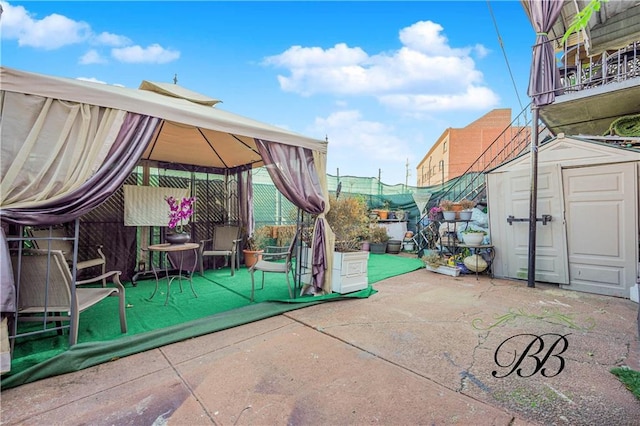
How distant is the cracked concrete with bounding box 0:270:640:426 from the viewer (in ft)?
5.05

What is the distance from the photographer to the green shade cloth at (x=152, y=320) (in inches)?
78.4

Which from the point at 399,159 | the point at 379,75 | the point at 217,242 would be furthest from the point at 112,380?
the point at 399,159

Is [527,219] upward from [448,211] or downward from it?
downward

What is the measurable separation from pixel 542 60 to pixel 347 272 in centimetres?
430

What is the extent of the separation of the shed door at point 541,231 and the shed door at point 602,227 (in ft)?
0.36

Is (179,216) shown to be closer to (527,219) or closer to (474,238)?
(474,238)

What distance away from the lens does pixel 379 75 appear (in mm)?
7266

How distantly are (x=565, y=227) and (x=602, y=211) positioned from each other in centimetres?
46

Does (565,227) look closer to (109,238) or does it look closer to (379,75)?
(379,75)

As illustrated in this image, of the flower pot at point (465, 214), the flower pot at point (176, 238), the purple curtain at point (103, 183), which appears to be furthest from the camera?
the flower pot at point (465, 214)

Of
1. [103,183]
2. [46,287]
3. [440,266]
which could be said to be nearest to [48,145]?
[103,183]

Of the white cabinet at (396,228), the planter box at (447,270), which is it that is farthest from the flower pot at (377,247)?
the planter box at (447,270)

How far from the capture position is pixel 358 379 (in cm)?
189

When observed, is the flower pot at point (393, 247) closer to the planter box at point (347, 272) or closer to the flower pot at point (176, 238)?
the planter box at point (347, 272)
